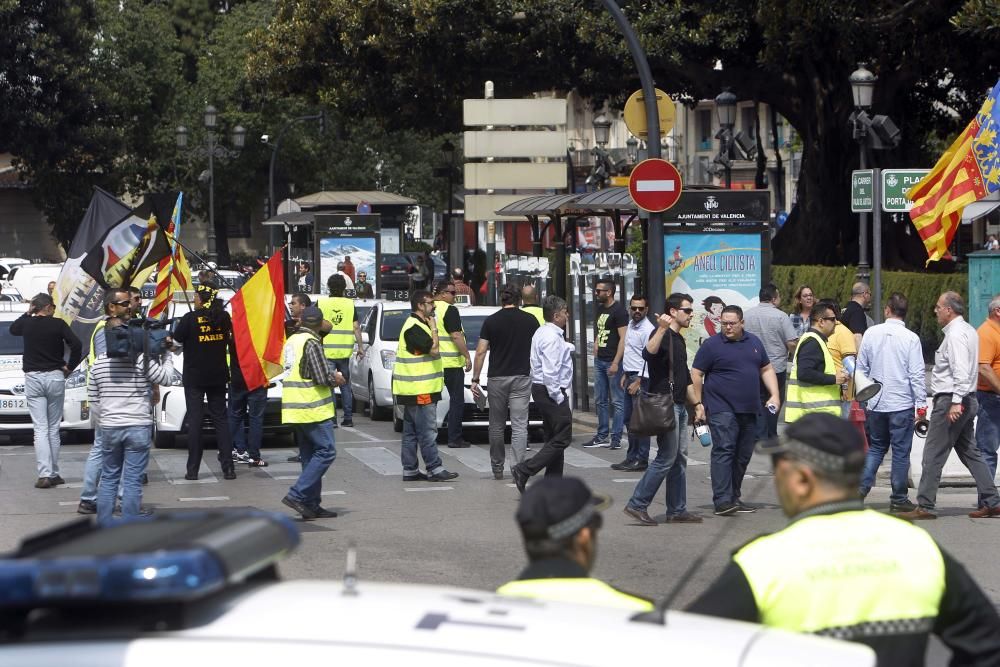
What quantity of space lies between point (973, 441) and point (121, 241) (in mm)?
8499

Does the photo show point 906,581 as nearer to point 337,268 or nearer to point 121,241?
point 121,241

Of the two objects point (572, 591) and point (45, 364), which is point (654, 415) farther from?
point (572, 591)

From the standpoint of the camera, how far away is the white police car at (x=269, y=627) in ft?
8.14

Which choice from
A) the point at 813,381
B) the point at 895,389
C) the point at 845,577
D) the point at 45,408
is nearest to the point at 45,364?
the point at 45,408

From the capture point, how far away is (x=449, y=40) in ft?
95.7

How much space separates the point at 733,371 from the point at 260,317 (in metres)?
4.68

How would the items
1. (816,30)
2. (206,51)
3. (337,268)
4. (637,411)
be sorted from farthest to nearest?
(206,51) < (337,268) < (816,30) < (637,411)

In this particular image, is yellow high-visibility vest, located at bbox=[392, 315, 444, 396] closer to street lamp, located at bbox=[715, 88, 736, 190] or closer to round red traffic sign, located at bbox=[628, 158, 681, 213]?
round red traffic sign, located at bbox=[628, 158, 681, 213]

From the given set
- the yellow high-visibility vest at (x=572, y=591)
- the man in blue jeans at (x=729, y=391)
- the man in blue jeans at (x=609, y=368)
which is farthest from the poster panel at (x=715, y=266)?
the yellow high-visibility vest at (x=572, y=591)

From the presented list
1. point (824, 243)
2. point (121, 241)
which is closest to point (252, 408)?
point (121, 241)

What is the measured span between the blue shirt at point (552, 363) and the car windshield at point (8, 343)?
23.6ft

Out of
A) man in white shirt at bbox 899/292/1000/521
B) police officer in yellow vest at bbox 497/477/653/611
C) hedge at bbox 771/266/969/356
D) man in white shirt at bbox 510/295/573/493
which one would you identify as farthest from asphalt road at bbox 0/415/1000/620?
hedge at bbox 771/266/969/356

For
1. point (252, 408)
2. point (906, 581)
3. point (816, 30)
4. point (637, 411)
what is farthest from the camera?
point (816, 30)

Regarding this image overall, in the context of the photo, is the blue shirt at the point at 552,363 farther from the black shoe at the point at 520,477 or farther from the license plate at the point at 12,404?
the license plate at the point at 12,404
